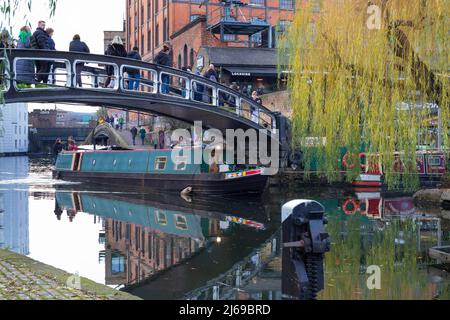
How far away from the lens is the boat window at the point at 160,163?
76.1ft

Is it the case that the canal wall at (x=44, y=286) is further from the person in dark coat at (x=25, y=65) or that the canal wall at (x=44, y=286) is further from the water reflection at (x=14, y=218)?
the person in dark coat at (x=25, y=65)

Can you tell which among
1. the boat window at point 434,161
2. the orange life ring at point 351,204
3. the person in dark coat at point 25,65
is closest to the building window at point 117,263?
the person in dark coat at point 25,65

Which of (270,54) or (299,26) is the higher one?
(270,54)

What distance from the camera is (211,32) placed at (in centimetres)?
3503

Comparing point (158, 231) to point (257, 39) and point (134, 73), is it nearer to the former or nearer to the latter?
point (134, 73)

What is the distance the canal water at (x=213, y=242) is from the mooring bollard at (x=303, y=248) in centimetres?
195

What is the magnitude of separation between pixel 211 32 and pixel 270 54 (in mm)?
4149

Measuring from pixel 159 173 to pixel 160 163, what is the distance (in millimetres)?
407

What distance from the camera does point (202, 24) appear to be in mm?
35062

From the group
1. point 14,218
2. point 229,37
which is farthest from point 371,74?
point 229,37

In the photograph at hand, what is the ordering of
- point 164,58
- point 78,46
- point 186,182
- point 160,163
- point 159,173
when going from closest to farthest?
point 78,46, point 164,58, point 186,182, point 159,173, point 160,163
